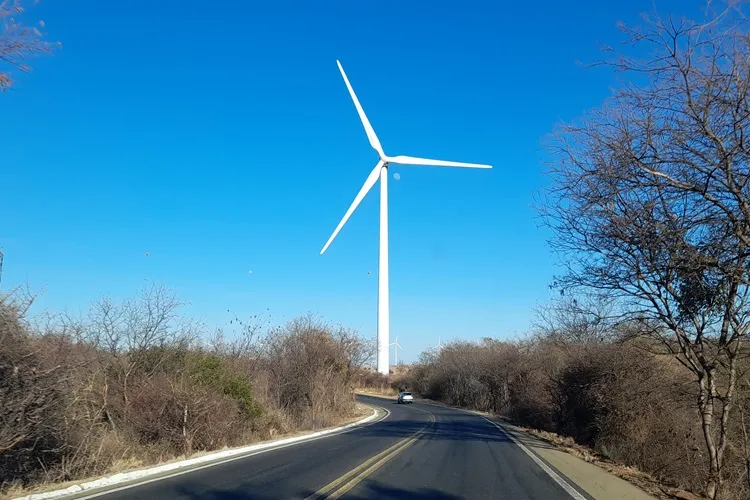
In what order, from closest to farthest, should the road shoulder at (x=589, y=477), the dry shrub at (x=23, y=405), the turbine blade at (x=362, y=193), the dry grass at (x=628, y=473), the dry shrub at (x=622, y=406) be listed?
the dry shrub at (x=23, y=405)
the road shoulder at (x=589, y=477)
the dry grass at (x=628, y=473)
the dry shrub at (x=622, y=406)
the turbine blade at (x=362, y=193)

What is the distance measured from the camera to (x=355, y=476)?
13.7 m

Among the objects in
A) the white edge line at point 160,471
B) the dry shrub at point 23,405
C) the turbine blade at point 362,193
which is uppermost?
the turbine blade at point 362,193

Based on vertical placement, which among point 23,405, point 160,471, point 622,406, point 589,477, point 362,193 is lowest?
point 160,471

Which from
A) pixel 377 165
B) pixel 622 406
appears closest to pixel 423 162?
pixel 377 165

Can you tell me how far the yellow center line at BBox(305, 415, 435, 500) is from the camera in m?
11.4

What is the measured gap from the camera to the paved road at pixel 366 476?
11.6m

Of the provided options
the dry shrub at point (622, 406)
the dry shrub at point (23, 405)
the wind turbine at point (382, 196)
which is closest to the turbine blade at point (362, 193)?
the wind turbine at point (382, 196)

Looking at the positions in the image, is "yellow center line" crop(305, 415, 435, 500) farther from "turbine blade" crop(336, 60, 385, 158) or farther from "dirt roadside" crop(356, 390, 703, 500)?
"turbine blade" crop(336, 60, 385, 158)

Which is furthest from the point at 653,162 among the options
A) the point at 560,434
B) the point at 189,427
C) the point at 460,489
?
the point at 560,434

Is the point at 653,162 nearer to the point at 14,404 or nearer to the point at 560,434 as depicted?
the point at 14,404

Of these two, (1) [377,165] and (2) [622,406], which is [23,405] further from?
(1) [377,165]

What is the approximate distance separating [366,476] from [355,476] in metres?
0.25

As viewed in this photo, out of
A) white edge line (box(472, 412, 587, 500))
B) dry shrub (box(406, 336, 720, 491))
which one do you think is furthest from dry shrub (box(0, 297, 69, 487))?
dry shrub (box(406, 336, 720, 491))

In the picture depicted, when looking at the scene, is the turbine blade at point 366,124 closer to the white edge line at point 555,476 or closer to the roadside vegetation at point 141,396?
the roadside vegetation at point 141,396
